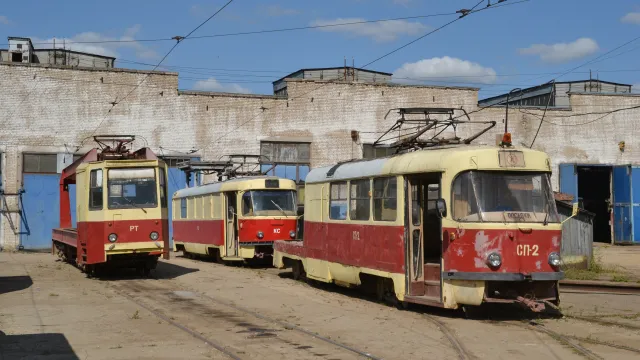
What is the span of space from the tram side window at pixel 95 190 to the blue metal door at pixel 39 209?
1629 cm

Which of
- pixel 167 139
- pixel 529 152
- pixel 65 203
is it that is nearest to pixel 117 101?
pixel 167 139

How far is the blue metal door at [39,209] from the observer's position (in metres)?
34.2

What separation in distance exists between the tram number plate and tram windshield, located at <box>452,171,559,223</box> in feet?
1.33

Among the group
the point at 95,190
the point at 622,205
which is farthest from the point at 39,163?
the point at 622,205

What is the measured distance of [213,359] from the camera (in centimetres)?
885

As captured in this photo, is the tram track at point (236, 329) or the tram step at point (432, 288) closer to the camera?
the tram track at point (236, 329)

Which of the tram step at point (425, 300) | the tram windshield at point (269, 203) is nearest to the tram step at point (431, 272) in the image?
the tram step at point (425, 300)

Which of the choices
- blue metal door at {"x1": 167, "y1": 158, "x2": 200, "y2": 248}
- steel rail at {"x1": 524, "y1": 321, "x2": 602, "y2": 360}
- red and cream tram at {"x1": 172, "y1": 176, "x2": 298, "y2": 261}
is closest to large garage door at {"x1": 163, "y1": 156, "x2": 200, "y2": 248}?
blue metal door at {"x1": 167, "y1": 158, "x2": 200, "y2": 248}

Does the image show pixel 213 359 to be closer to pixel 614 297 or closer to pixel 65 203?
pixel 614 297

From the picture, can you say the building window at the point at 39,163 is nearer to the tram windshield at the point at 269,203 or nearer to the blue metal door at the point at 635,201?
the tram windshield at the point at 269,203

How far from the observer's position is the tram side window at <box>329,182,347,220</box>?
15484mm

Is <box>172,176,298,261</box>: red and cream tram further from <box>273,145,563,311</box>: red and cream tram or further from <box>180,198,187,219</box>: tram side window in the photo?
<box>273,145,563,311</box>: red and cream tram

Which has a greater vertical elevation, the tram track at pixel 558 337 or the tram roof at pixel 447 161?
the tram roof at pixel 447 161

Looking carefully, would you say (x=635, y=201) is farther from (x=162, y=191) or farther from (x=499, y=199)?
(x=499, y=199)
